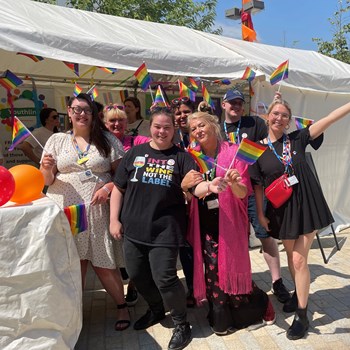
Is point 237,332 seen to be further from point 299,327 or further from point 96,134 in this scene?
point 96,134

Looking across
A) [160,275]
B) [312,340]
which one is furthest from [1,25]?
[312,340]

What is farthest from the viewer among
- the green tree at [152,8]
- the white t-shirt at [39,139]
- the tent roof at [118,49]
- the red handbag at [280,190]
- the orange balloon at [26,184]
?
the green tree at [152,8]

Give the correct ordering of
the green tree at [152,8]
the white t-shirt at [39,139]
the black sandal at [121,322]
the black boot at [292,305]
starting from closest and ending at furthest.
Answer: the black sandal at [121,322] → the black boot at [292,305] → the white t-shirt at [39,139] → the green tree at [152,8]

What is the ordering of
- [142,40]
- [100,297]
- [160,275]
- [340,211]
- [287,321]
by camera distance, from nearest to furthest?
[160,275], [287,321], [100,297], [142,40], [340,211]

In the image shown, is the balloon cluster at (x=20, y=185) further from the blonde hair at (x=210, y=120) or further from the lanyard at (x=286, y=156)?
the lanyard at (x=286, y=156)

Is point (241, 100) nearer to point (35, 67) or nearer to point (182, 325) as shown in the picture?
point (182, 325)

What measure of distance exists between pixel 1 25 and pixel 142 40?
5.53 ft

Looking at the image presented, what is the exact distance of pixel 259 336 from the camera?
2977 millimetres

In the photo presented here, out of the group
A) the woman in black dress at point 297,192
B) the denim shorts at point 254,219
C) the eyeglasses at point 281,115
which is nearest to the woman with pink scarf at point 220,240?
the woman in black dress at point 297,192

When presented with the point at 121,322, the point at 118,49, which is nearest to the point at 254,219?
the point at 121,322

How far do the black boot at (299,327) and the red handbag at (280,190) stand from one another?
0.87 meters

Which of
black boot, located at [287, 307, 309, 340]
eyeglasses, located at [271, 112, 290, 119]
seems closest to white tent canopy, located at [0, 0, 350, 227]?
eyeglasses, located at [271, 112, 290, 119]

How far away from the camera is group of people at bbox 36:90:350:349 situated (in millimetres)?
2754

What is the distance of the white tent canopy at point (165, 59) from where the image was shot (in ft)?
11.9
